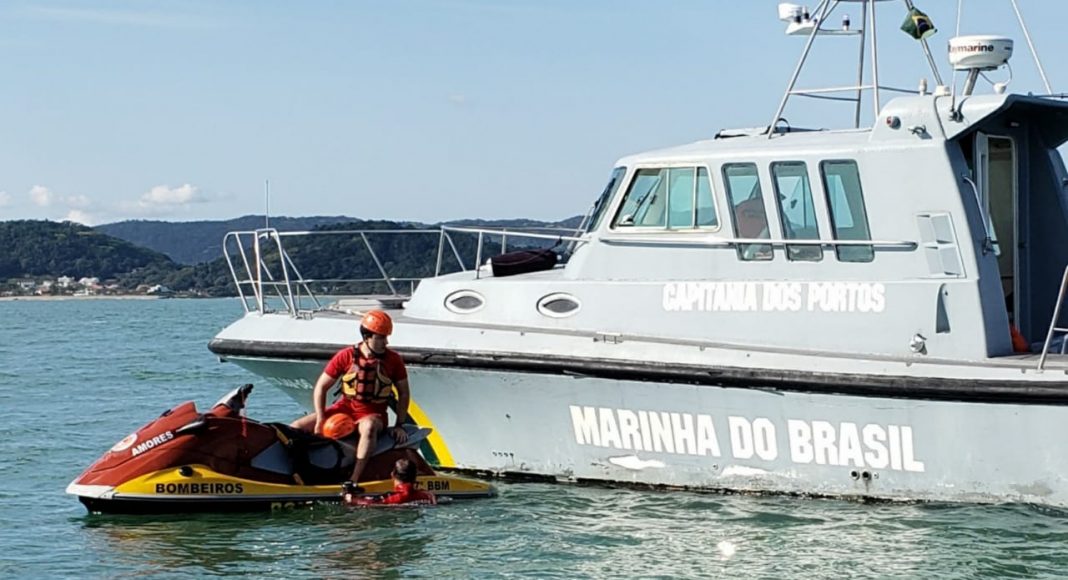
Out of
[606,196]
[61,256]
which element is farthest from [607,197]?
[61,256]

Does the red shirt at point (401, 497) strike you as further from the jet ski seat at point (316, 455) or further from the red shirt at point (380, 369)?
the red shirt at point (380, 369)

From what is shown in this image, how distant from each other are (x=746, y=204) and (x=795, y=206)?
0.33 m

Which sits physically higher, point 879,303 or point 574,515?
point 879,303

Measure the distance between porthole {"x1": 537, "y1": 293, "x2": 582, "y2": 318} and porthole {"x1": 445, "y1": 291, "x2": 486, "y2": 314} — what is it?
1.63ft

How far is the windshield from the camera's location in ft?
33.7

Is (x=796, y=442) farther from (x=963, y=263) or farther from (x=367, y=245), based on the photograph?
(x=367, y=245)

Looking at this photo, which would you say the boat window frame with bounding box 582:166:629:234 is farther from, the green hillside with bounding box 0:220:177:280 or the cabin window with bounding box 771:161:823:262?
the green hillside with bounding box 0:220:177:280

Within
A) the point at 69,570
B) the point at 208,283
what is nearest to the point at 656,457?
the point at 69,570

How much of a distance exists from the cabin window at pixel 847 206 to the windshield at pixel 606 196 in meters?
1.52

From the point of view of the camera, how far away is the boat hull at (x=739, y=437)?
8539mm

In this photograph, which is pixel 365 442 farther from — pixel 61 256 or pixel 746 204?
pixel 61 256

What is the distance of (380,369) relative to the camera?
9.65 m

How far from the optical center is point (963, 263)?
887 cm

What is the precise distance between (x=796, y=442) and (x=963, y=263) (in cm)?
147
